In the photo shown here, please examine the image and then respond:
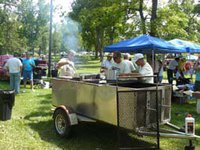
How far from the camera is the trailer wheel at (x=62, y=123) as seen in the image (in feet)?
23.7

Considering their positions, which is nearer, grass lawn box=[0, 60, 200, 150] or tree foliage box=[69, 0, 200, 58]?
grass lawn box=[0, 60, 200, 150]

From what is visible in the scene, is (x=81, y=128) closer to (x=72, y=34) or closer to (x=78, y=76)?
(x=78, y=76)

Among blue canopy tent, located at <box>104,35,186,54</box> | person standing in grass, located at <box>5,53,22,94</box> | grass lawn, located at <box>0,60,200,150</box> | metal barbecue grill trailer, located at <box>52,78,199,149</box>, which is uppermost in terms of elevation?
blue canopy tent, located at <box>104,35,186,54</box>

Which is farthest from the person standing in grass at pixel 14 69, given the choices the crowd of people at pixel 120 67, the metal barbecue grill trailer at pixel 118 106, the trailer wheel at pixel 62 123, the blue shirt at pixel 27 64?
the trailer wheel at pixel 62 123

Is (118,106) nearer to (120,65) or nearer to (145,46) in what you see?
(120,65)

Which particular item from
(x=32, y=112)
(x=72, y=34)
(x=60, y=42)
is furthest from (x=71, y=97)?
(x=60, y=42)

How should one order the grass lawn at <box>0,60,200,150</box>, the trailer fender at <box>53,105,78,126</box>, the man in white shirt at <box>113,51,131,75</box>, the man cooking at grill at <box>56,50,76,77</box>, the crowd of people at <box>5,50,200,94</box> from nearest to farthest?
1. the grass lawn at <box>0,60,200,150</box>
2. the trailer fender at <box>53,105,78,126</box>
3. the crowd of people at <box>5,50,200,94</box>
4. the man in white shirt at <box>113,51,131,75</box>
5. the man cooking at grill at <box>56,50,76,77</box>

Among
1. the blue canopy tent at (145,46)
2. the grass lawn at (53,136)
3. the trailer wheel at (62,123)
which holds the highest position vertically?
the blue canopy tent at (145,46)

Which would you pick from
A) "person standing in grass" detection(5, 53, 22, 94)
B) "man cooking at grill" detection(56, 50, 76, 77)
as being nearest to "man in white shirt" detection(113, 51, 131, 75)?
"man cooking at grill" detection(56, 50, 76, 77)

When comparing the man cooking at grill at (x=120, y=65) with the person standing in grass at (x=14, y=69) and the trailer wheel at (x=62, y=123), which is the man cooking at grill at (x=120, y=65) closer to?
the trailer wheel at (x=62, y=123)

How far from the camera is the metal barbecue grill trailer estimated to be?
5977mm

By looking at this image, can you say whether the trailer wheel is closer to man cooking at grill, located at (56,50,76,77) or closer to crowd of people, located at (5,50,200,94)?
crowd of people, located at (5,50,200,94)

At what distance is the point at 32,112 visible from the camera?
1024 centimetres

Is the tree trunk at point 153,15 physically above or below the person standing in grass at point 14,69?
above
